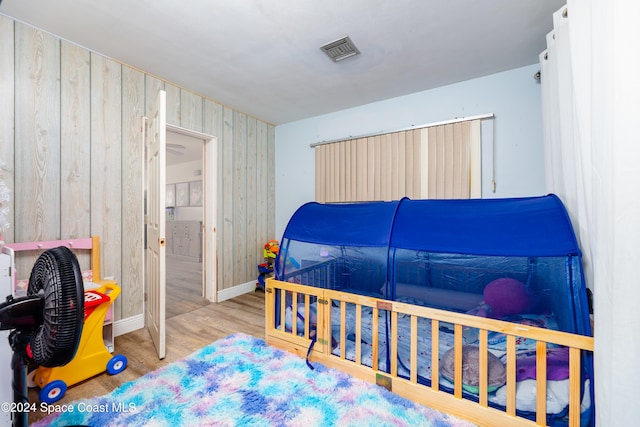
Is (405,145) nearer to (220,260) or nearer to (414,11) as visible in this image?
(414,11)

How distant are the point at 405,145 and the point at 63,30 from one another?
2963 mm

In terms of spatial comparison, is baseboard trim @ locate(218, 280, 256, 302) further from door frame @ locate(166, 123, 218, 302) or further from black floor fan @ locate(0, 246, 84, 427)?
black floor fan @ locate(0, 246, 84, 427)

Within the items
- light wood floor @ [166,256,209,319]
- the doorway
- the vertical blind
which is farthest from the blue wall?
light wood floor @ [166,256,209,319]

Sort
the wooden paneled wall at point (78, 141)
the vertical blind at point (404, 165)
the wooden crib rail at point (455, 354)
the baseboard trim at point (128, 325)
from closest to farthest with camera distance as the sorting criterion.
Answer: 1. the wooden crib rail at point (455, 354)
2. the wooden paneled wall at point (78, 141)
3. the baseboard trim at point (128, 325)
4. the vertical blind at point (404, 165)

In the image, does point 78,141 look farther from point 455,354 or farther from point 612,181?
point 612,181

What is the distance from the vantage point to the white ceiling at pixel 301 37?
1.60m

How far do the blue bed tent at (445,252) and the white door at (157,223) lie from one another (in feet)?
2.82

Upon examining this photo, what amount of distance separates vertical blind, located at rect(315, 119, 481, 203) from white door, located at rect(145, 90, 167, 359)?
6.23 ft

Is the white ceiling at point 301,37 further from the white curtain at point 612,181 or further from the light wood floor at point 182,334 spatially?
the light wood floor at point 182,334

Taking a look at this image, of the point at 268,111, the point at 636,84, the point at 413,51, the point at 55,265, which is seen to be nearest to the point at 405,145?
the point at 413,51

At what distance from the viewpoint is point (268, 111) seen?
10.8 ft

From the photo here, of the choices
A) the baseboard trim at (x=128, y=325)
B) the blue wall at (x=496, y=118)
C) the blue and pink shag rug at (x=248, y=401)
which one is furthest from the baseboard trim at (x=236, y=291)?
the blue wall at (x=496, y=118)

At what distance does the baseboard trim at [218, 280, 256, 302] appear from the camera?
3.11 meters

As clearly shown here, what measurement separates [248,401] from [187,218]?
6.02 meters
